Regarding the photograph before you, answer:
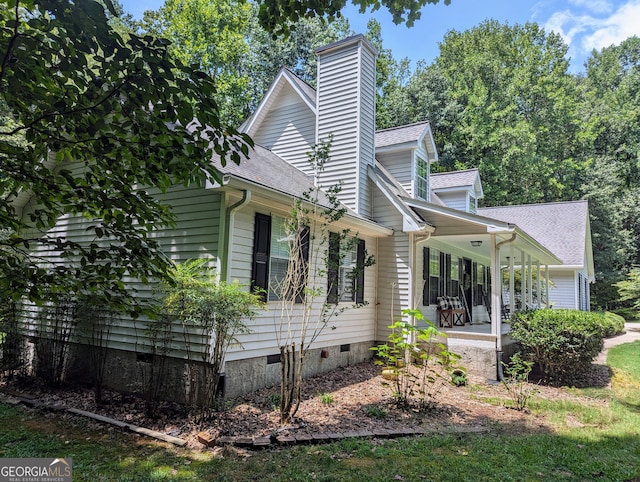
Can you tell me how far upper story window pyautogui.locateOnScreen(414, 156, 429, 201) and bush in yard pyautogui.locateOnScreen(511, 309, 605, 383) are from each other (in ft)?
15.5

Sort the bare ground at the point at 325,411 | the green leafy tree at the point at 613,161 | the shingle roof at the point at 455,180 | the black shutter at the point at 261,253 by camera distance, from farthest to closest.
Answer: the green leafy tree at the point at 613,161 → the shingle roof at the point at 455,180 → the black shutter at the point at 261,253 → the bare ground at the point at 325,411

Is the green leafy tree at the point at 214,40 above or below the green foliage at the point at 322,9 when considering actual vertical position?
above

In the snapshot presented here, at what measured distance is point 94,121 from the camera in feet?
10.5

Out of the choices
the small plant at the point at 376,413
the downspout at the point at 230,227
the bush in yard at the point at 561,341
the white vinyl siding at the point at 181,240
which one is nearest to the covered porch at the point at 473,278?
the bush in yard at the point at 561,341

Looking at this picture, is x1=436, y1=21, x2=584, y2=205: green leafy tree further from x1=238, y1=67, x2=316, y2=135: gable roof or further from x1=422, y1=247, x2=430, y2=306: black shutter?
x1=238, y1=67, x2=316, y2=135: gable roof

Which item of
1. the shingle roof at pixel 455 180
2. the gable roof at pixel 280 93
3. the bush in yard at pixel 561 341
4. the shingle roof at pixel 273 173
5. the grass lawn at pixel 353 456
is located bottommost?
the grass lawn at pixel 353 456

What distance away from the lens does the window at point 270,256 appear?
6.71 m

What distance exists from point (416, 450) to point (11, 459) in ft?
13.9

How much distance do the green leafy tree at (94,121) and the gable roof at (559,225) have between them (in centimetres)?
1895

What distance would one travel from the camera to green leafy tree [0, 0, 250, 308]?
288 centimetres

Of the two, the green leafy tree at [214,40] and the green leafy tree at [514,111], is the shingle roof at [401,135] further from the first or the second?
the green leafy tree at [514,111]

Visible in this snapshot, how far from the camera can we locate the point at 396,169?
1214 cm

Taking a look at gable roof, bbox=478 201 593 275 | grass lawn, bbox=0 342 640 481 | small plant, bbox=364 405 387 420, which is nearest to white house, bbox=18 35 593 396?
grass lawn, bbox=0 342 640 481

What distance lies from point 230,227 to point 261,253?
82cm
